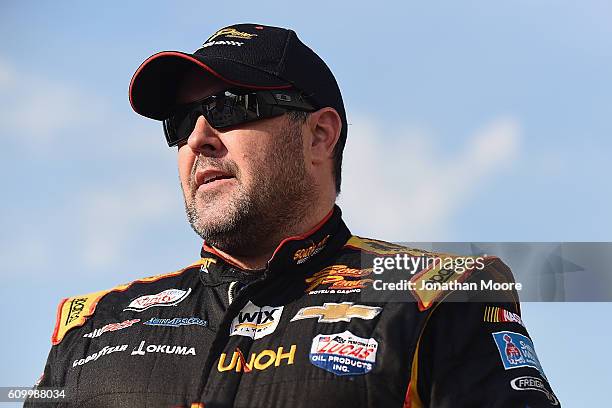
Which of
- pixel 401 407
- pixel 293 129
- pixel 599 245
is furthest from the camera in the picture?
pixel 599 245

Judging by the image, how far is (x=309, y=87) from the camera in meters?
6.16

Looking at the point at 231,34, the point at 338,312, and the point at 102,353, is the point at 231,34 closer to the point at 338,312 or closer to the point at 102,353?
the point at 338,312

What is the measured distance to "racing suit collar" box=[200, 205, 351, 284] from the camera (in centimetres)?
552

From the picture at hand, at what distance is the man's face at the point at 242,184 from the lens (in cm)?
570

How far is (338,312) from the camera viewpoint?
17.1 ft

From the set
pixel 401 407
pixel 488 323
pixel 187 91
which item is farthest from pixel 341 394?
pixel 187 91

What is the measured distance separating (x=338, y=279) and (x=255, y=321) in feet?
1.84

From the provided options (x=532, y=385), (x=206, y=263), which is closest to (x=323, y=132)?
(x=206, y=263)

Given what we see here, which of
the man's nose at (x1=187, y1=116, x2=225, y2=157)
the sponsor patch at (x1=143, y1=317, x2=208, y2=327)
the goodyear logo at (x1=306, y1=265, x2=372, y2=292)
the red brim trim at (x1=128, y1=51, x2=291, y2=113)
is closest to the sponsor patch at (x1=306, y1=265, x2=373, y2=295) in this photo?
the goodyear logo at (x1=306, y1=265, x2=372, y2=292)

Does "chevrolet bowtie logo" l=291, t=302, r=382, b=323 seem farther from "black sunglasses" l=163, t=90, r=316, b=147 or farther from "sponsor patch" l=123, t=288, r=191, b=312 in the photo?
"black sunglasses" l=163, t=90, r=316, b=147

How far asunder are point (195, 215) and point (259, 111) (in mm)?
773

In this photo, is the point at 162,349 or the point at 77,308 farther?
the point at 77,308

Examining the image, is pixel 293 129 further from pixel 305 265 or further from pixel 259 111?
pixel 305 265

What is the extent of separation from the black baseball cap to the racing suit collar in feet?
2.90
